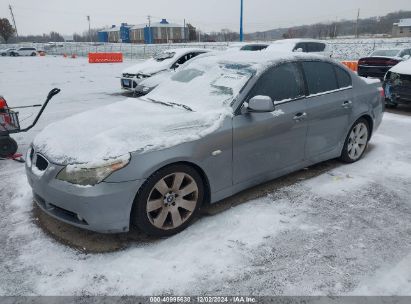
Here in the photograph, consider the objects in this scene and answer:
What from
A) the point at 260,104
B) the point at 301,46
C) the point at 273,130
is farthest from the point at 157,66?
the point at 260,104

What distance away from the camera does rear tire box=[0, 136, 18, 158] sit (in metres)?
5.33

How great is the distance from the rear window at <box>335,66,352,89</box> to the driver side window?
817mm

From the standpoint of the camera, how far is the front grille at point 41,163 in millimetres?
3198

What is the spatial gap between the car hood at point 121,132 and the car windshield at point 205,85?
186 millimetres

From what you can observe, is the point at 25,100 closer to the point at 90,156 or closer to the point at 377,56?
the point at 90,156

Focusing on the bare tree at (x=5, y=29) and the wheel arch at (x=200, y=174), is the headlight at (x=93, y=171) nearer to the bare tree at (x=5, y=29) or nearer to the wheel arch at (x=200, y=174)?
the wheel arch at (x=200, y=174)

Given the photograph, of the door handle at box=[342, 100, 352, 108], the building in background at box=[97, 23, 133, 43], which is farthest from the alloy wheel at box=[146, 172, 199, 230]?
the building in background at box=[97, 23, 133, 43]

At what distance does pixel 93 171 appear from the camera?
2.90 meters

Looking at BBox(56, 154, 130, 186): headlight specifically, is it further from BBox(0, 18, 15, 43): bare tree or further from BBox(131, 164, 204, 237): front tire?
BBox(0, 18, 15, 43): bare tree

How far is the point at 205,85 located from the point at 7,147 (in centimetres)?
336

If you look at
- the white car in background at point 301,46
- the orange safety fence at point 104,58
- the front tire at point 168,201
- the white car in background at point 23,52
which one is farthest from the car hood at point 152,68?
the white car in background at point 23,52

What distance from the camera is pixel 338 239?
3.32 m

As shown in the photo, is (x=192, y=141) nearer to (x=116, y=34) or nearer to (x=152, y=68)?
(x=152, y=68)

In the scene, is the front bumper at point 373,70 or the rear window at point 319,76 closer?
the rear window at point 319,76
